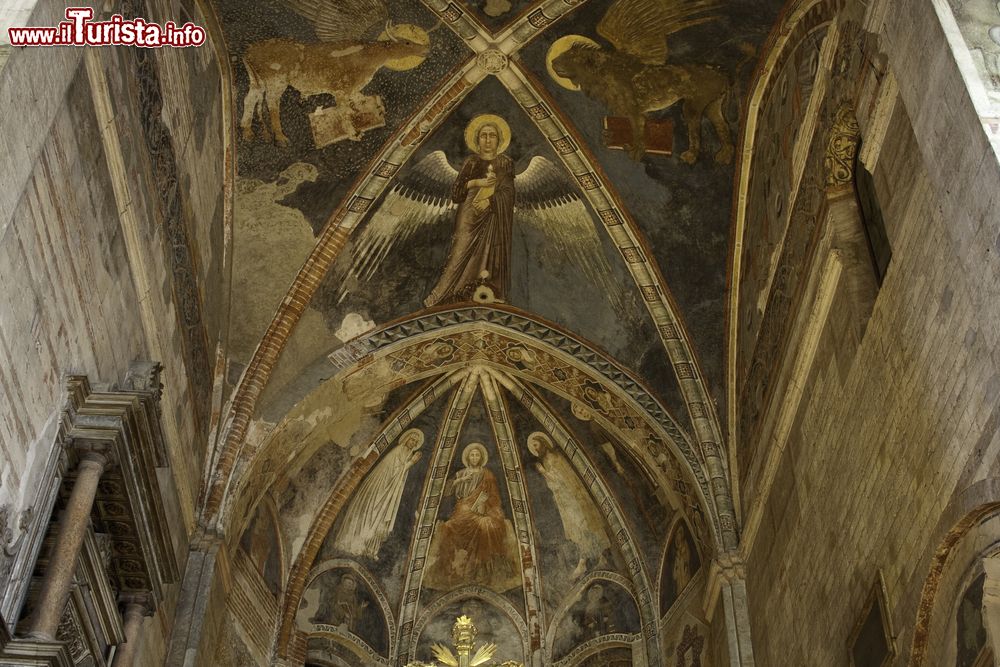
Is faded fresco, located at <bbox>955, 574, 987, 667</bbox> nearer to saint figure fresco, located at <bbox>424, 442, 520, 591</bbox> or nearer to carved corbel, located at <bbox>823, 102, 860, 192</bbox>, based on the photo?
carved corbel, located at <bbox>823, 102, 860, 192</bbox>

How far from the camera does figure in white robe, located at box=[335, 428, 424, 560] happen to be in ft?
48.5

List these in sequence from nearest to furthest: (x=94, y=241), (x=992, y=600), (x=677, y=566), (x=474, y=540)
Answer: (x=992, y=600)
(x=94, y=241)
(x=677, y=566)
(x=474, y=540)

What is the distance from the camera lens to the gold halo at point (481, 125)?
12547mm

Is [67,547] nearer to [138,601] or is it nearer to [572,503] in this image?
[138,601]

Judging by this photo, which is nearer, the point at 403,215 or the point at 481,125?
the point at 481,125

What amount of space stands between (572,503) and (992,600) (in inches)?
349

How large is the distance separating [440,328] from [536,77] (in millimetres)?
3077

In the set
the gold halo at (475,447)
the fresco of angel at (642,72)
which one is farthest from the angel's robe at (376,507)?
the fresco of angel at (642,72)

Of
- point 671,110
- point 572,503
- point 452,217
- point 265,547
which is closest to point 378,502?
point 265,547

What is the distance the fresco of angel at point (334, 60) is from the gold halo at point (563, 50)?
1.21 metres

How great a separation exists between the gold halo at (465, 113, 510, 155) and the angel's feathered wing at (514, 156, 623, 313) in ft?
1.17

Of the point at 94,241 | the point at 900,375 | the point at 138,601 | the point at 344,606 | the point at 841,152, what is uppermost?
the point at 841,152

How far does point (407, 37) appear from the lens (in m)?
11.8

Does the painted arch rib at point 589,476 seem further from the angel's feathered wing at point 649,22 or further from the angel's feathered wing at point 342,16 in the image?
the angel's feathered wing at point 342,16
